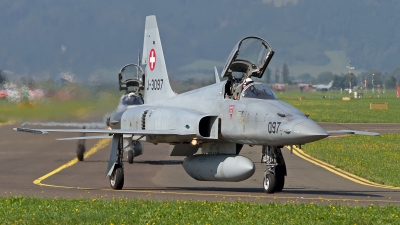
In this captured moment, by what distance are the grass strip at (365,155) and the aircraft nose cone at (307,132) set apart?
4964 mm

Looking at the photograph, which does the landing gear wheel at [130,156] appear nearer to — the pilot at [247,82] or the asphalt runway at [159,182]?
the asphalt runway at [159,182]

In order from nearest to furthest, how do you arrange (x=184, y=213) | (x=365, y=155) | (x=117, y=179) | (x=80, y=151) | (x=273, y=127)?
(x=184, y=213), (x=273, y=127), (x=117, y=179), (x=80, y=151), (x=365, y=155)

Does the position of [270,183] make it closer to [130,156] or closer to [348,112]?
[130,156]

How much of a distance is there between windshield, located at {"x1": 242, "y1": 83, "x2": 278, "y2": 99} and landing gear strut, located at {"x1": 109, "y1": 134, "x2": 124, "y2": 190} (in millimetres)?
3430

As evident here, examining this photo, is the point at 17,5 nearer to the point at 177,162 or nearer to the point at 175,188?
the point at 177,162

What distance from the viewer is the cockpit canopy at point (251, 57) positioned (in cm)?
1950

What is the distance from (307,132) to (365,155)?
13768 millimetres

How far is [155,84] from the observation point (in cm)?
2377

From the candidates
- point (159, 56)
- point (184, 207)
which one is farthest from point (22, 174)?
point (184, 207)

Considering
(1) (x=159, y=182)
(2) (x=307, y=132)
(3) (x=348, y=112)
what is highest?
(3) (x=348, y=112)

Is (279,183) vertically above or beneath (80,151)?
beneath

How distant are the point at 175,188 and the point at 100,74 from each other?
14996 mm

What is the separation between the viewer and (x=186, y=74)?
111ft

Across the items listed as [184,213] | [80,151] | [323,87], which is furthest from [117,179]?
[323,87]
